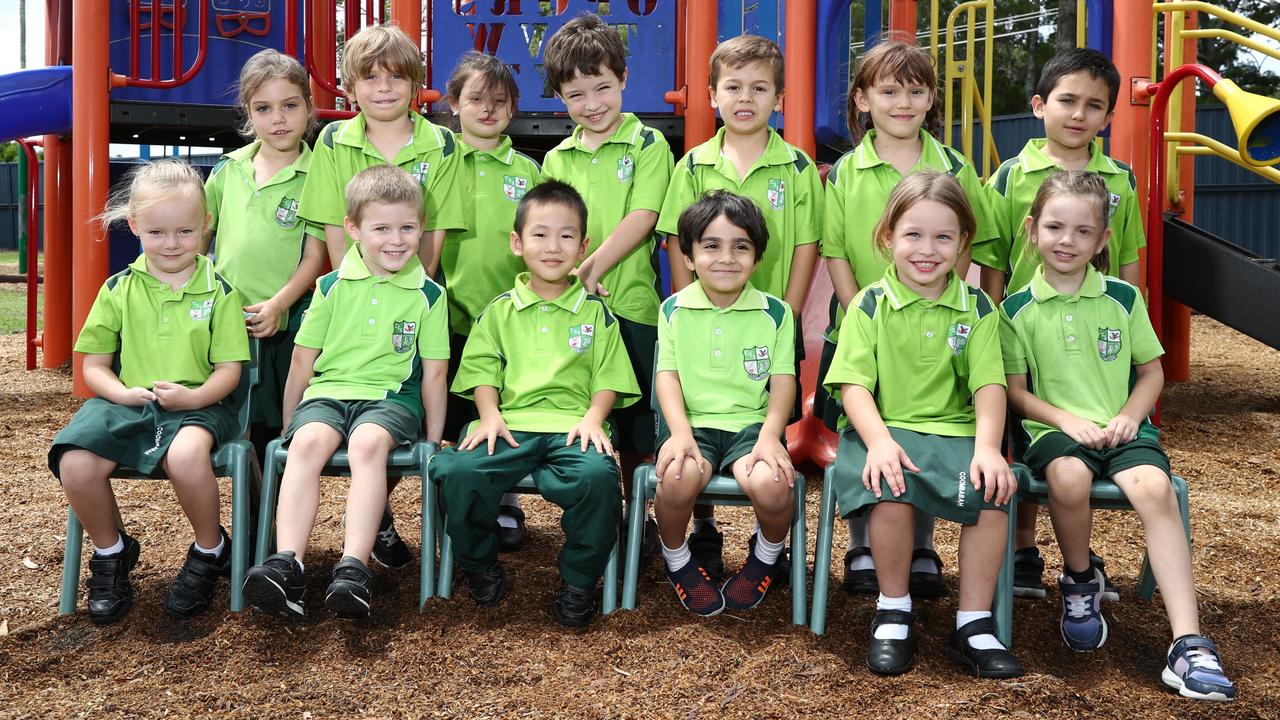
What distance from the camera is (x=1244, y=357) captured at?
9.42 meters

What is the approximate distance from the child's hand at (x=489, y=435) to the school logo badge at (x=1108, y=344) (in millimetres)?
1576

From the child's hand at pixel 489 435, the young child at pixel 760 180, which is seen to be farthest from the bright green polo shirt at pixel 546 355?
the young child at pixel 760 180

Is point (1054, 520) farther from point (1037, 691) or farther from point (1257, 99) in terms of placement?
point (1257, 99)

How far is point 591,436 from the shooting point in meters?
3.06

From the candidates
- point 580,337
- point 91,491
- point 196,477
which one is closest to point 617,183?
point 580,337

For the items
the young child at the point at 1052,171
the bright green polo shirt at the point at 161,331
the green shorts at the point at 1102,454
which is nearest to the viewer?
the green shorts at the point at 1102,454

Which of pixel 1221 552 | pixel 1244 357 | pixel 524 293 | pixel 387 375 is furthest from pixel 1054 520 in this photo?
pixel 1244 357

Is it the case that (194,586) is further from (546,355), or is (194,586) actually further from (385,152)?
(385,152)

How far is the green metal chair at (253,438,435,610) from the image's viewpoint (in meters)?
3.04

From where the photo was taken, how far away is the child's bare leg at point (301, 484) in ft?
9.61

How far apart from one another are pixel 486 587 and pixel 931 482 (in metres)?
1.22

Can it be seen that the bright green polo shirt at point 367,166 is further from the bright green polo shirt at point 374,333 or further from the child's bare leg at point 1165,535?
the child's bare leg at point 1165,535

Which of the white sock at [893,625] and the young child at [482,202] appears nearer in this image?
the white sock at [893,625]

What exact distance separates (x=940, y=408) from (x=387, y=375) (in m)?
1.52
